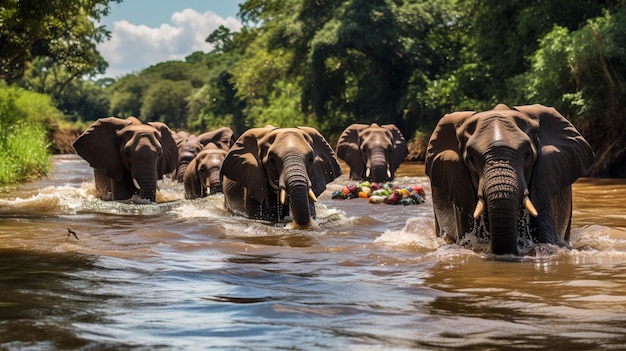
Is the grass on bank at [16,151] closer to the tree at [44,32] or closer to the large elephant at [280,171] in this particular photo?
the tree at [44,32]

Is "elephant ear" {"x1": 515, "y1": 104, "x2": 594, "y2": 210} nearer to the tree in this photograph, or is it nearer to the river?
the river

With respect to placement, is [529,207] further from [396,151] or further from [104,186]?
[396,151]

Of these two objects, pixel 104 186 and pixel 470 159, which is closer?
pixel 470 159

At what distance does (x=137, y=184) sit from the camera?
15.4m

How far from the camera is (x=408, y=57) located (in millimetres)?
41125

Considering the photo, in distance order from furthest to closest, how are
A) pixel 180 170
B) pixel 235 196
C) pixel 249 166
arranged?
1. pixel 180 170
2. pixel 235 196
3. pixel 249 166

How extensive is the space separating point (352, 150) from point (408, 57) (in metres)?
18.0

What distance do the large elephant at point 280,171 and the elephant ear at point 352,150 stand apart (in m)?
10.3

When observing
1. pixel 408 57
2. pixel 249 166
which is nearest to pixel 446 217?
pixel 249 166

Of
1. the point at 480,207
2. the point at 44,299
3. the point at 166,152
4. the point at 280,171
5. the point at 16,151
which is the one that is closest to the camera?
the point at 44,299

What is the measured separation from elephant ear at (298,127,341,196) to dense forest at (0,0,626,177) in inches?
427

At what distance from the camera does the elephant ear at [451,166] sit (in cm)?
910

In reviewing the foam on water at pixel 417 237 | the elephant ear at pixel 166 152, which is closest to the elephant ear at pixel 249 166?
the foam on water at pixel 417 237

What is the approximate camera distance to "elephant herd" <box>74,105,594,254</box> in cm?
844
